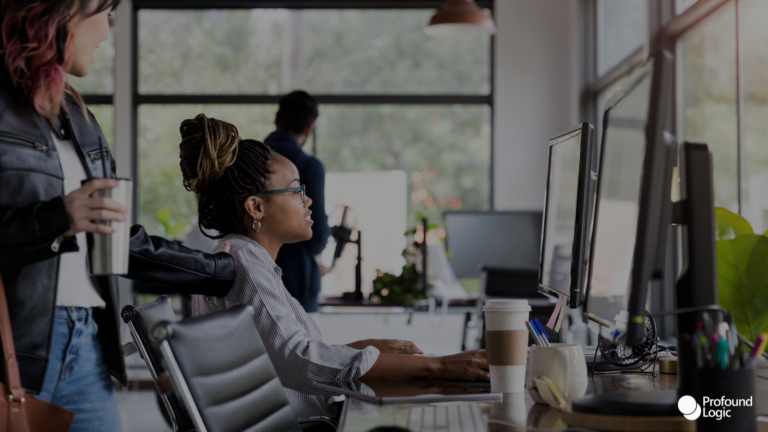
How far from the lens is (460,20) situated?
4270 mm

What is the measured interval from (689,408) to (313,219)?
2.17 m

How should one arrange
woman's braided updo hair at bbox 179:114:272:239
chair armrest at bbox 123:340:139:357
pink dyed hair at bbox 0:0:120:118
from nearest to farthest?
pink dyed hair at bbox 0:0:120:118
chair armrest at bbox 123:340:139:357
woman's braided updo hair at bbox 179:114:272:239

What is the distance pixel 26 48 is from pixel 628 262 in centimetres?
102

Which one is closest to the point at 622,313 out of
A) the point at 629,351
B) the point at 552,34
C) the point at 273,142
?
the point at 629,351

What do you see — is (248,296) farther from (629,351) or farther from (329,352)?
(629,351)

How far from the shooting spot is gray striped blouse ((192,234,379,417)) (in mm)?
1418

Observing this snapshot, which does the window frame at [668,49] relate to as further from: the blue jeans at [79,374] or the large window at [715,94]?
the blue jeans at [79,374]

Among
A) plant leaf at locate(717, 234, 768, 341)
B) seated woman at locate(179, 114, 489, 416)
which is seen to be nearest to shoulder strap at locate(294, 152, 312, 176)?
seated woman at locate(179, 114, 489, 416)

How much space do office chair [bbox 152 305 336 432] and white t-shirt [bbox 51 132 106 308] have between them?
0.84 ft

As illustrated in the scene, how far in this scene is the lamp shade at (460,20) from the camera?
4270 millimetres

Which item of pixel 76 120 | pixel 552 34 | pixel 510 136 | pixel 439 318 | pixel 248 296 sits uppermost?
pixel 552 34

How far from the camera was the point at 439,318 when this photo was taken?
5.57 metres

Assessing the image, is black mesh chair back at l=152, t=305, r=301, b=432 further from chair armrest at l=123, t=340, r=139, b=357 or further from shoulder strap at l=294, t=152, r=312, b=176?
shoulder strap at l=294, t=152, r=312, b=176

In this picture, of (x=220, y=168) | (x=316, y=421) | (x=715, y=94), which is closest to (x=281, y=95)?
(x=715, y=94)
